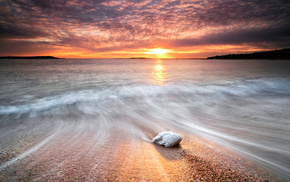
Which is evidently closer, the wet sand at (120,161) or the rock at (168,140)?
the wet sand at (120,161)

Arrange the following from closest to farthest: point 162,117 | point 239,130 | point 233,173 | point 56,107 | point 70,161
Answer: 1. point 233,173
2. point 70,161
3. point 239,130
4. point 162,117
5. point 56,107

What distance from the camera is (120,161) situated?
2.67m

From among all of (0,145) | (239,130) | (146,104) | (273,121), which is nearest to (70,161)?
(0,145)

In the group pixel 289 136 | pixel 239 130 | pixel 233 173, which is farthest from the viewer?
pixel 239 130

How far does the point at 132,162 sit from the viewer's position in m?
2.64

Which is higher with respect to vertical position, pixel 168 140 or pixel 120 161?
pixel 168 140

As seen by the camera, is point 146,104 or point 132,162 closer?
point 132,162

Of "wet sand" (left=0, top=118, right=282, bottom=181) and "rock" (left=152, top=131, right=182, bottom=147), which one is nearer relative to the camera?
"wet sand" (left=0, top=118, right=282, bottom=181)

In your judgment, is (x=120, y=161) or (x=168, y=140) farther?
(x=168, y=140)

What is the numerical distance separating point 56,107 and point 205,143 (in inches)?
287

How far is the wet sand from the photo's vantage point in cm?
227

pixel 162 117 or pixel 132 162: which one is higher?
pixel 132 162

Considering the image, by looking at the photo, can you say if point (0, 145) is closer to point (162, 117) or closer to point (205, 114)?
point (162, 117)

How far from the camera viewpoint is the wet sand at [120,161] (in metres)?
2.27
